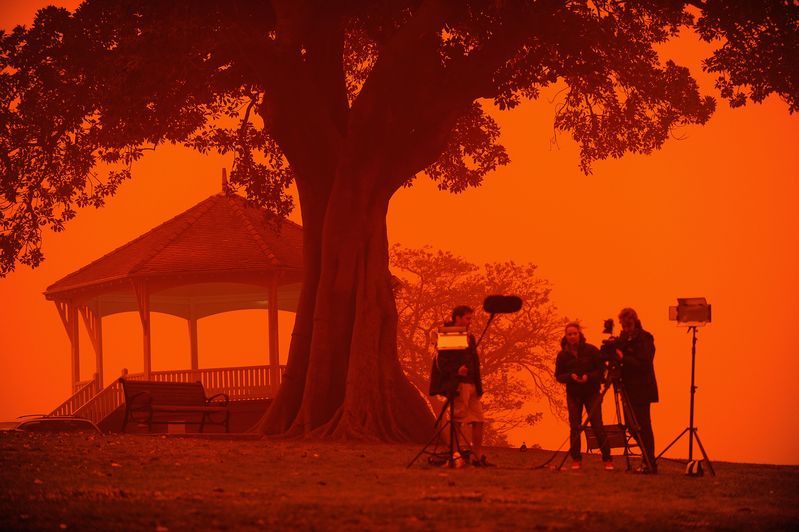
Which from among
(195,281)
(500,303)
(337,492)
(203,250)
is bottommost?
(337,492)

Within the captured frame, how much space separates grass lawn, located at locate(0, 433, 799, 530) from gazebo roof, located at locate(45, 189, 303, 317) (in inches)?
535

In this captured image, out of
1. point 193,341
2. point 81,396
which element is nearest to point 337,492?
point 81,396

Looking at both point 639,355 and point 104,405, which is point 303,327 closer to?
point 639,355

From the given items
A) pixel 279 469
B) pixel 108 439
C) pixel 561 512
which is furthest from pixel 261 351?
pixel 561 512

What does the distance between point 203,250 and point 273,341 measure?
296cm

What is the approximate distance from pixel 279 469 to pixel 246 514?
4052mm

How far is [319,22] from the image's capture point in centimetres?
2206

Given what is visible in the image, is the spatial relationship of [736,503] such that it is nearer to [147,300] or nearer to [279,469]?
[279,469]

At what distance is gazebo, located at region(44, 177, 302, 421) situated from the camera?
1181 inches

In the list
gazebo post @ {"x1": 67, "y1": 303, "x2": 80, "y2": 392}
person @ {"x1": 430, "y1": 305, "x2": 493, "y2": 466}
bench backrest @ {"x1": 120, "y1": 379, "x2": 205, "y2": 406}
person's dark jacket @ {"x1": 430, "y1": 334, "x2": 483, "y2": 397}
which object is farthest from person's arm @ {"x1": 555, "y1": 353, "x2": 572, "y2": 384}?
gazebo post @ {"x1": 67, "y1": 303, "x2": 80, "y2": 392}

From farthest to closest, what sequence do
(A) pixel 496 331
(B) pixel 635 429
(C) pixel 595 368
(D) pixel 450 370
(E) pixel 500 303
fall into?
1. (A) pixel 496 331
2. (C) pixel 595 368
3. (B) pixel 635 429
4. (D) pixel 450 370
5. (E) pixel 500 303

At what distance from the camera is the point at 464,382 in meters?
14.2

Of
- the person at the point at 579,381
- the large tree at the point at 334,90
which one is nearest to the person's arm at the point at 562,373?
the person at the point at 579,381

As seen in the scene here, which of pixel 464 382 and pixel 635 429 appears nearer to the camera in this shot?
pixel 464 382
